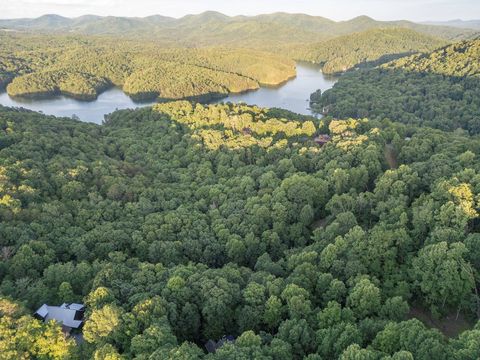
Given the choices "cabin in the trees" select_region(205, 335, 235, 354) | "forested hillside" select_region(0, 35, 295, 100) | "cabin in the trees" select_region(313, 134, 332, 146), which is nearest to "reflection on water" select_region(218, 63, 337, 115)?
"forested hillside" select_region(0, 35, 295, 100)

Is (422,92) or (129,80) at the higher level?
(422,92)

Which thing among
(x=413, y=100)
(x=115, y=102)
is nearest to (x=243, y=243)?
(x=413, y=100)

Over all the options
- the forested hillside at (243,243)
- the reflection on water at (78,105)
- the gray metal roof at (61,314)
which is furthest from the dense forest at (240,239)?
the reflection on water at (78,105)

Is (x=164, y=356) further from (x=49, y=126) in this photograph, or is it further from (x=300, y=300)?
(x=49, y=126)

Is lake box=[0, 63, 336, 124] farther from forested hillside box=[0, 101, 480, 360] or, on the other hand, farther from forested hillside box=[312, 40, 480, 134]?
forested hillside box=[0, 101, 480, 360]

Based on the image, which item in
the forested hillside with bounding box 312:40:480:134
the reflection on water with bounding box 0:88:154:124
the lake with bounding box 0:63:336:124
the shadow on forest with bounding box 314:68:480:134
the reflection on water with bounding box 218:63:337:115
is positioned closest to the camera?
the shadow on forest with bounding box 314:68:480:134

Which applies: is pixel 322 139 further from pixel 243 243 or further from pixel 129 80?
pixel 129 80
